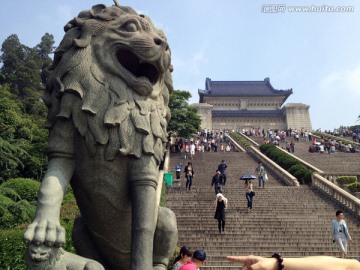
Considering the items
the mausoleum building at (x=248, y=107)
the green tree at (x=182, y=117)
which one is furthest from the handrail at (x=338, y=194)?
the mausoleum building at (x=248, y=107)

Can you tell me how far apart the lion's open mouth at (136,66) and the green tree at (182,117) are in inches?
1054

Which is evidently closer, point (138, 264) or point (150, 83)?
point (138, 264)

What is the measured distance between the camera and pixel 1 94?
21.5 m

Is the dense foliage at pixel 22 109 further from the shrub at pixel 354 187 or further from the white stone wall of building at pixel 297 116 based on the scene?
the white stone wall of building at pixel 297 116

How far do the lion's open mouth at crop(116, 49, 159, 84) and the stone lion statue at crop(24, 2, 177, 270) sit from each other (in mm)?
10

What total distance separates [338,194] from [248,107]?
4584cm

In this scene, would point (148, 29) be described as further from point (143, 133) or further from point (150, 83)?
point (143, 133)

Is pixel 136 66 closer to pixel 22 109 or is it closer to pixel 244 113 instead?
pixel 22 109

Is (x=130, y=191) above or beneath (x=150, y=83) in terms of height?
beneath

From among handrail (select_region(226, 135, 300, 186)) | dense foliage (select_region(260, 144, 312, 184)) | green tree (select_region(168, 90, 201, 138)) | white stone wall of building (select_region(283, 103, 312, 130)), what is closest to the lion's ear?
handrail (select_region(226, 135, 300, 186))

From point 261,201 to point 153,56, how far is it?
38.1ft

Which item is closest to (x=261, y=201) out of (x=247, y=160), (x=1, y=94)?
(x=247, y=160)

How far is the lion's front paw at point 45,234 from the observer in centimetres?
254

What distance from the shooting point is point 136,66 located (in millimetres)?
3355
